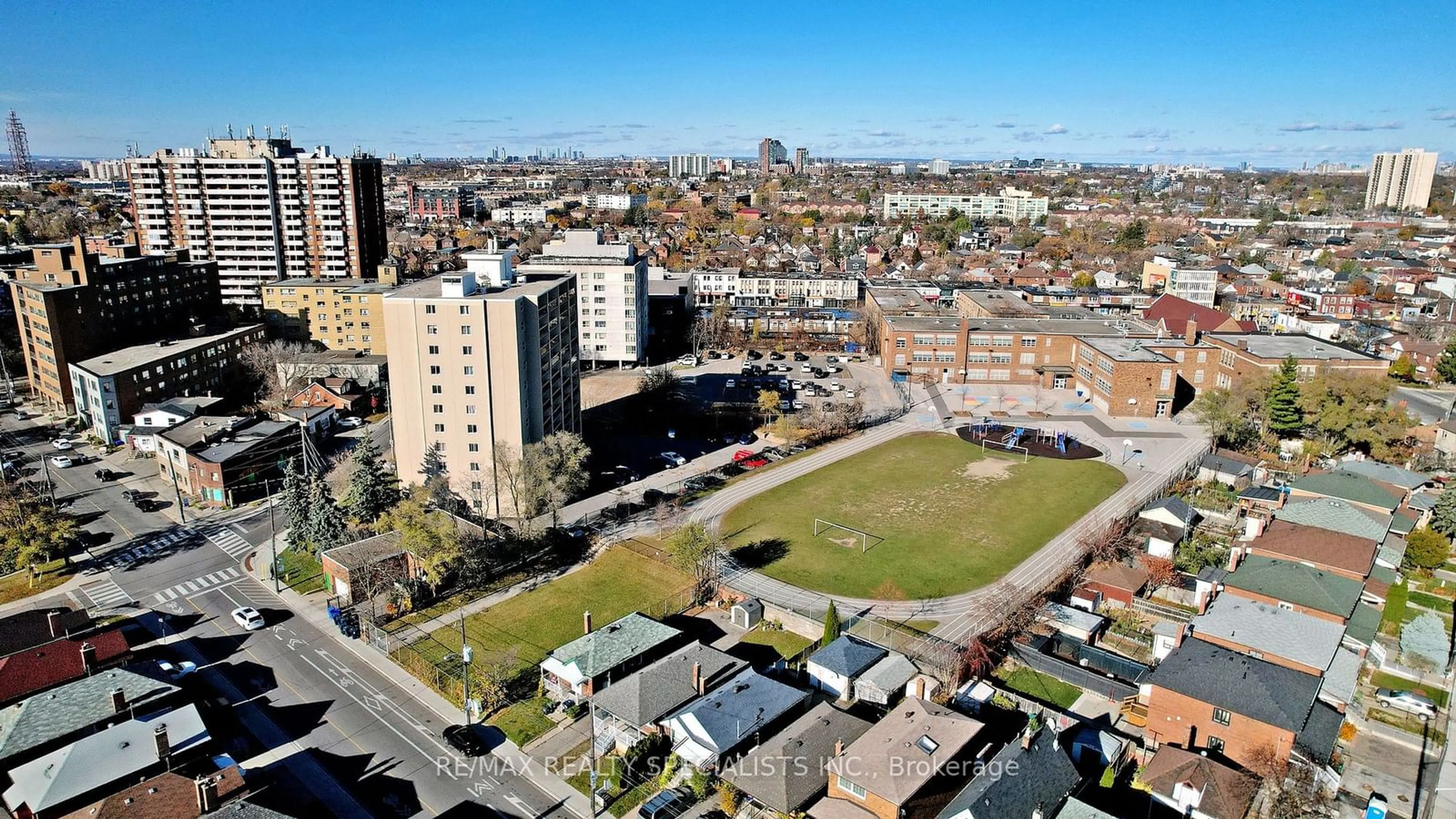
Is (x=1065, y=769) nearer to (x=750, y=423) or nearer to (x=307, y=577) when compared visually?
(x=307, y=577)

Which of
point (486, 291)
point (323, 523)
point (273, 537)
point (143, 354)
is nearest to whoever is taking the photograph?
point (323, 523)

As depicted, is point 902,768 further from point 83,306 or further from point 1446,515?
point 83,306

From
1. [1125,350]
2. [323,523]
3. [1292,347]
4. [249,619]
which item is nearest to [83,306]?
[323,523]

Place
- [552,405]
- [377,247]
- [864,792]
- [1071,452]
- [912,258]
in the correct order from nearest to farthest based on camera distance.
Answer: [864,792]
[552,405]
[1071,452]
[377,247]
[912,258]

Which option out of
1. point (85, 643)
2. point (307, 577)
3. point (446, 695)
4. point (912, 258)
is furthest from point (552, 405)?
point (912, 258)

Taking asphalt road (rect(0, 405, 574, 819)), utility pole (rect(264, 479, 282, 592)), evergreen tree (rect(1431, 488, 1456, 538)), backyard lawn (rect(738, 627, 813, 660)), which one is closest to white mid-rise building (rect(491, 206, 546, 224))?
utility pole (rect(264, 479, 282, 592))

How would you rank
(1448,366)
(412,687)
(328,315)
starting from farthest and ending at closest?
(328,315) < (1448,366) < (412,687)
